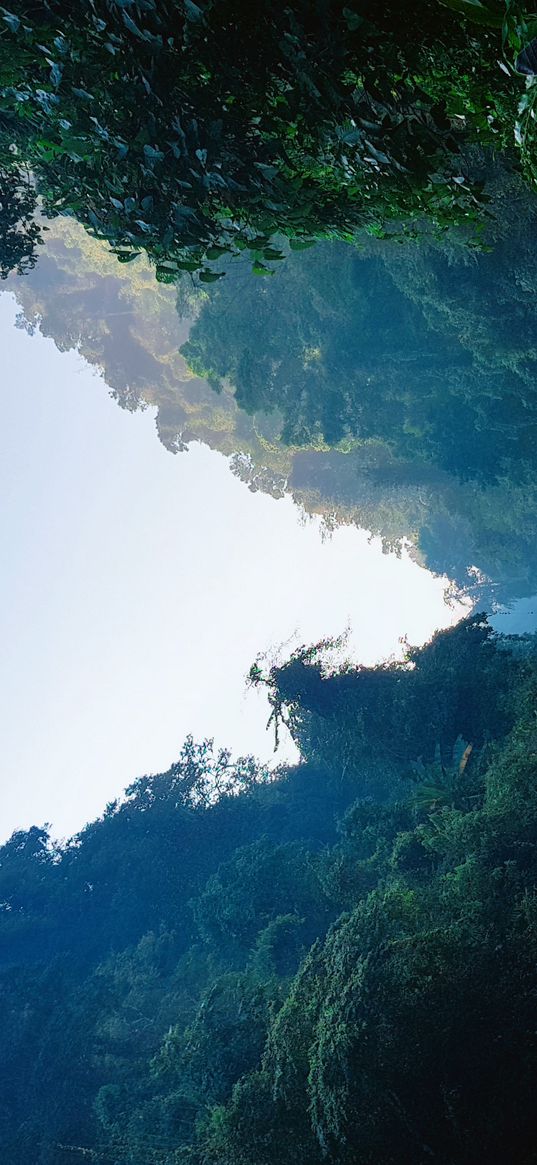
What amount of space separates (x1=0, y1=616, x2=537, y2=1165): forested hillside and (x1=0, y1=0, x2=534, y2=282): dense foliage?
12.2 meters

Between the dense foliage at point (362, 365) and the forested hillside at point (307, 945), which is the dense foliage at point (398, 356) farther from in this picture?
the forested hillside at point (307, 945)

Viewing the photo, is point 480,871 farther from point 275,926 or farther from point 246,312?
point 246,312

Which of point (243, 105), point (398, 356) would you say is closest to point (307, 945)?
point (243, 105)

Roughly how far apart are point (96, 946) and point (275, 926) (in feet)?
35.9

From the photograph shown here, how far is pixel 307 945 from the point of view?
2342 cm

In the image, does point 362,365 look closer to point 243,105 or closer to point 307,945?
point 307,945

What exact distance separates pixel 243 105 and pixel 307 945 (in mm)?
24292

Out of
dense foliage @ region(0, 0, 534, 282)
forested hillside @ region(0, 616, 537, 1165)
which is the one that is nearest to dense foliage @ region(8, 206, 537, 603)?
dense foliage @ region(0, 0, 534, 282)

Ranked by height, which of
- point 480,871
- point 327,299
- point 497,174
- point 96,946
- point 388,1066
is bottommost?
point 388,1066

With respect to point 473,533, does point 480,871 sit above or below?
below

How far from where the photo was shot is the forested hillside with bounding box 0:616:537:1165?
1145cm

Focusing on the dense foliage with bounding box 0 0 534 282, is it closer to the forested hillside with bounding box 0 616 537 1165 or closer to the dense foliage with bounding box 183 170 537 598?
the forested hillside with bounding box 0 616 537 1165

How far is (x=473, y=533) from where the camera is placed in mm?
51500

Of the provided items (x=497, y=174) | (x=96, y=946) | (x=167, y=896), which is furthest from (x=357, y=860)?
(x=497, y=174)
